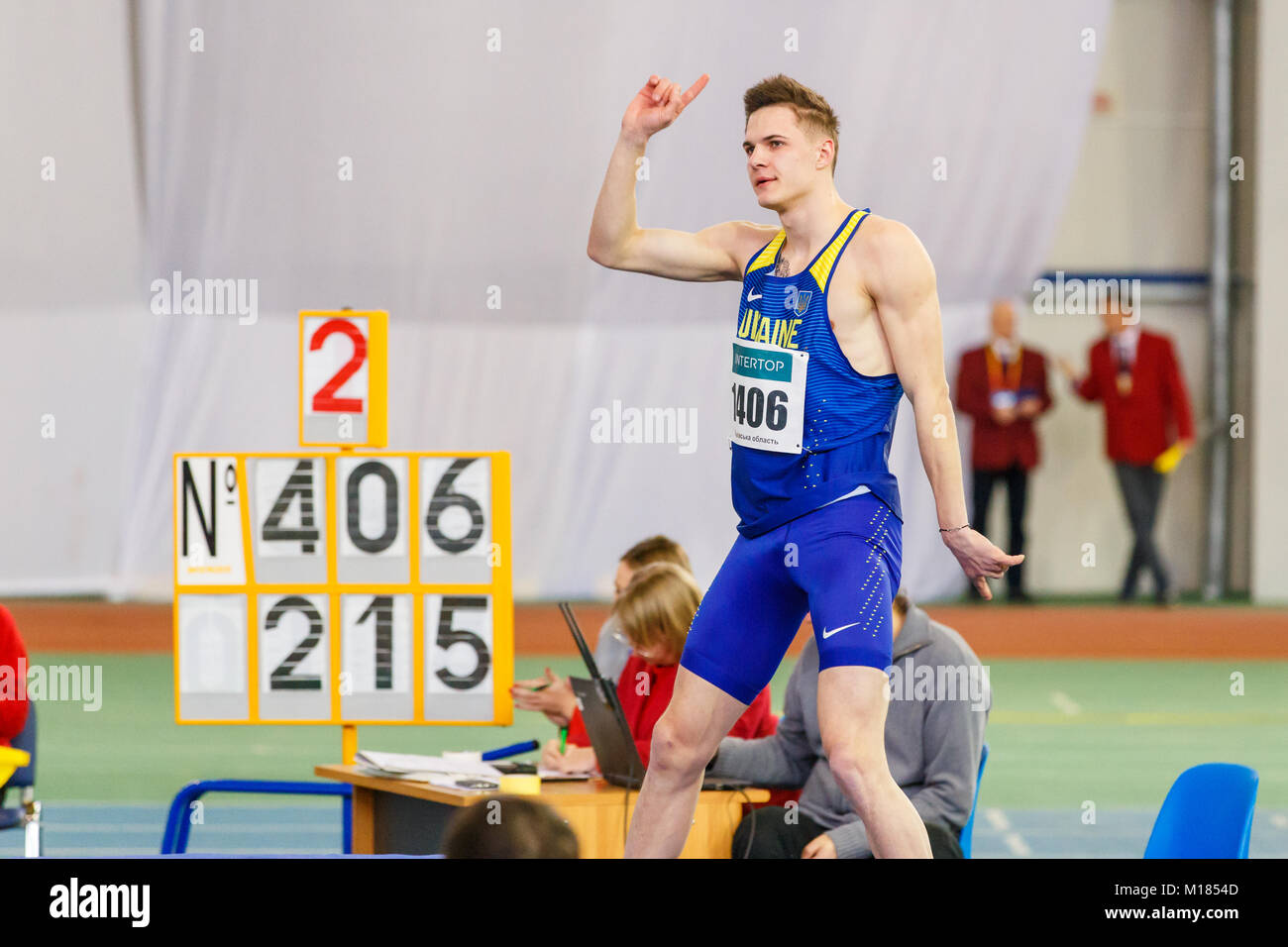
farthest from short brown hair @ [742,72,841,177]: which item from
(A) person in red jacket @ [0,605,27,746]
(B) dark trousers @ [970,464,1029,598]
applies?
(B) dark trousers @ [970,464,1029,598]

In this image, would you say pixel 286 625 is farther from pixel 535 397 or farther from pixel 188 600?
pixel 535 397

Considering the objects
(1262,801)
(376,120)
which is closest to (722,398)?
(376,120)

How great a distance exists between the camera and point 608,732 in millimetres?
3891

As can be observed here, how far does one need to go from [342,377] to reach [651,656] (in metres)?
1.18

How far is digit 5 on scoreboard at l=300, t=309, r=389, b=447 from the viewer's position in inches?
177

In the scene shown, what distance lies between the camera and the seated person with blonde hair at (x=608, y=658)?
443 cm

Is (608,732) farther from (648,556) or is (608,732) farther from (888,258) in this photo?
(888,258)

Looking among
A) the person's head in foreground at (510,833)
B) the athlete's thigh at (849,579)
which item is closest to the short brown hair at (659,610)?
the athlete's thigh at (849,579)

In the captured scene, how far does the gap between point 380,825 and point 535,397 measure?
6939 mm

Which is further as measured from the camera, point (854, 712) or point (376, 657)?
point (376, 657)

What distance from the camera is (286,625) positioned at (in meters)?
4.39

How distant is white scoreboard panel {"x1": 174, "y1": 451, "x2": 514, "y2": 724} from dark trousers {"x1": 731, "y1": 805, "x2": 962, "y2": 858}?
786 mm

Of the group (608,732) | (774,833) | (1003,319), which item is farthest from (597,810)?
(1003,319)

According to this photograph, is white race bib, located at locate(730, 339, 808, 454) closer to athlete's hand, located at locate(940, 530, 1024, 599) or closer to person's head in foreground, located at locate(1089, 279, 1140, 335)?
athlete's hand, located at locate(940, 530, 1024, 599)
